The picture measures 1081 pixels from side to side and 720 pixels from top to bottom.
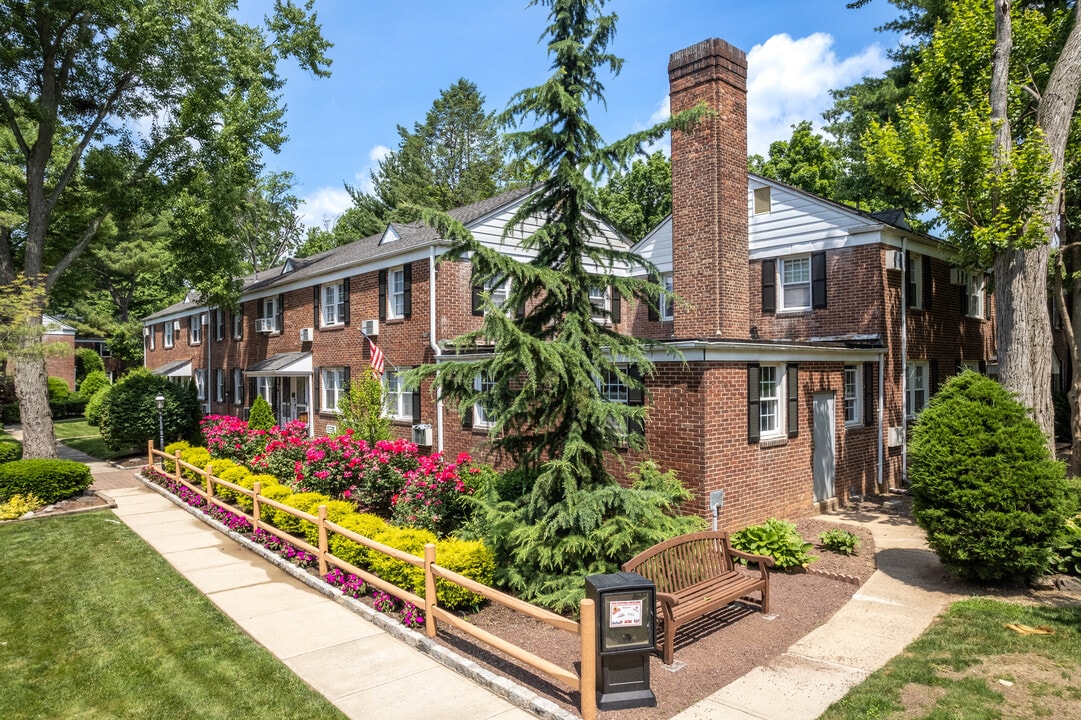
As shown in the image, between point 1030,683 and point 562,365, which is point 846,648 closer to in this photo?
point 1030,683

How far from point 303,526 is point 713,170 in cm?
979

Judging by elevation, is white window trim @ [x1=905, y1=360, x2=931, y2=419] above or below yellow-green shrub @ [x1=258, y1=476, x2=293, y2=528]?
above

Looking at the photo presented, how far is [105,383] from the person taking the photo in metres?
41.2

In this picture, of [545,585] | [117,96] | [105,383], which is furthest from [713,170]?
[105,383]

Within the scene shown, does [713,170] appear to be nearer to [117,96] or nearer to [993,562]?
[993,562]

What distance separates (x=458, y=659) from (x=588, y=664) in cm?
178

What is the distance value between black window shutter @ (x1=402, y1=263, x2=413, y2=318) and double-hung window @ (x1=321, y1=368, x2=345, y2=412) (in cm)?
471

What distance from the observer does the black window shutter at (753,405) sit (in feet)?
36.5

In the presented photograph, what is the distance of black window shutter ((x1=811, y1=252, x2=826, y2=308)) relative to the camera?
16625 millimetres

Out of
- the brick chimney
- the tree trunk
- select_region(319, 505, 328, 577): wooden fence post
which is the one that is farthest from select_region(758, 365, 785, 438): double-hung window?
the tree trunk

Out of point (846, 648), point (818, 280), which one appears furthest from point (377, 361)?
point (846, 648)

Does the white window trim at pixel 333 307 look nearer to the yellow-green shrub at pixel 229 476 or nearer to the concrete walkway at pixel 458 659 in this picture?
the yellow-green shrub at pixel 229 476

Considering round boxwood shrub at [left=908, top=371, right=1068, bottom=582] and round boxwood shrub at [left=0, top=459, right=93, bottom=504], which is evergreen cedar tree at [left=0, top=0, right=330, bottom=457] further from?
round boxwood shrub at [left=908, top=371, right=1068, bottom=582]

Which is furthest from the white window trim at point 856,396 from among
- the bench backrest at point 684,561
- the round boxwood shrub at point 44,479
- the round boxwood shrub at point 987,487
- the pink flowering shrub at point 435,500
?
the round boxwood shrub at point 44,479
